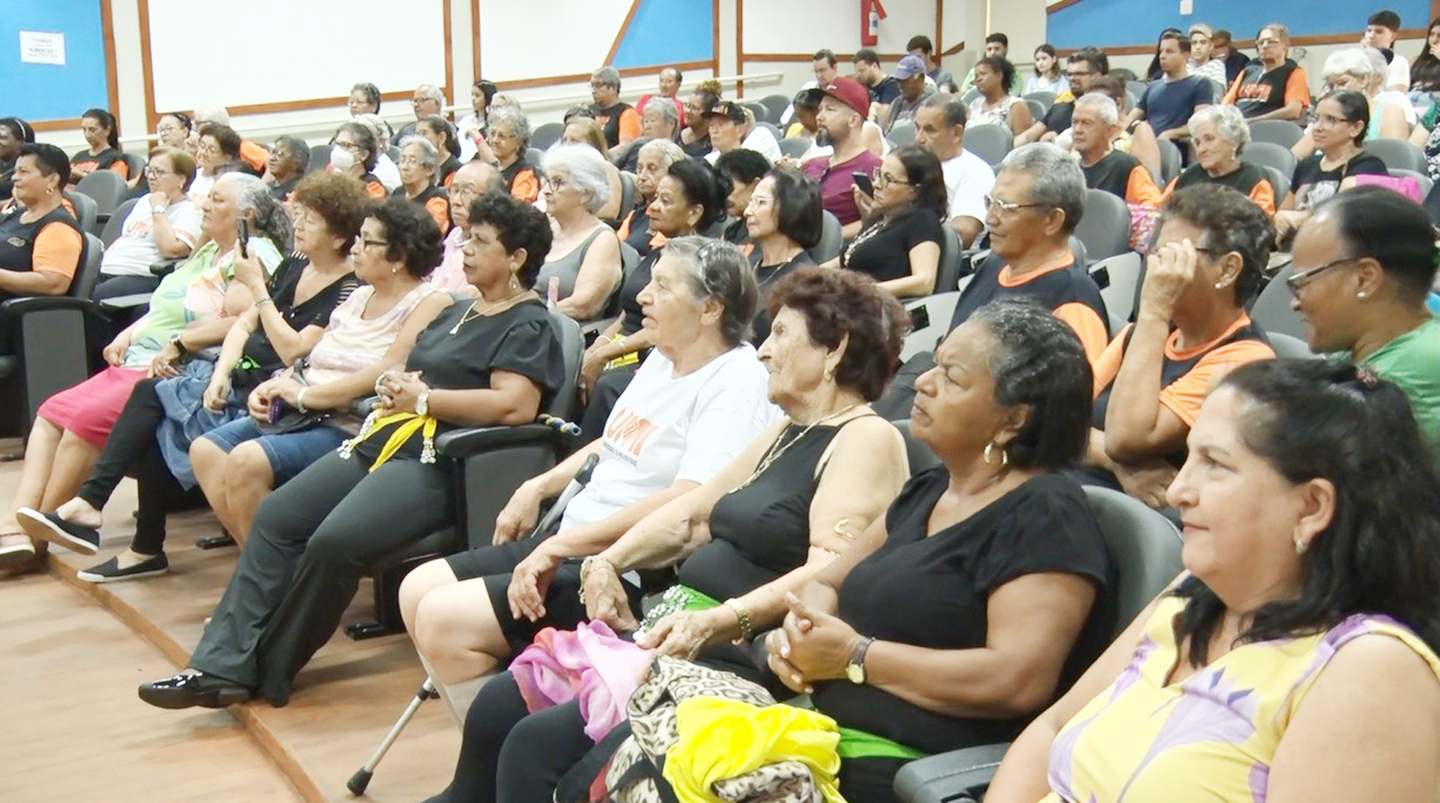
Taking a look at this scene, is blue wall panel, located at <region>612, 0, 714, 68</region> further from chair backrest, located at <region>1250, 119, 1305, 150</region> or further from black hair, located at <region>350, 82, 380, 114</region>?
chair backrest, located at <region>1250, 119, 1305, 150</region>

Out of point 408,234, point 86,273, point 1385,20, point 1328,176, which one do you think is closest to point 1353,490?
point 408,234

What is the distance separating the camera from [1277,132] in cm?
634

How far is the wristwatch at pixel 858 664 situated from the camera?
1.80m

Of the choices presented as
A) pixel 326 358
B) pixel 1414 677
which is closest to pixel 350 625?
pixel 326 358

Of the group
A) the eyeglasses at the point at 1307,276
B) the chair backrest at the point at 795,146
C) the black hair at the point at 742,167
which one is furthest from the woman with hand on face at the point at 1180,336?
the chair backrest at the point at 795,146

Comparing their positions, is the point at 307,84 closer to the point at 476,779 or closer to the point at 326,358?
the point at 326,358

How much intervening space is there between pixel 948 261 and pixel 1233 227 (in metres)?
1.67

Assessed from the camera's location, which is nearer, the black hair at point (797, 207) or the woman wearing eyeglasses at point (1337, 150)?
the black hair at point (797, 207)

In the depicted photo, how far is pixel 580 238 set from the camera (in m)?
4.48

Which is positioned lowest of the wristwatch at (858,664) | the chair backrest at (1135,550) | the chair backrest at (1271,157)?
the wristwatch at (858,664)

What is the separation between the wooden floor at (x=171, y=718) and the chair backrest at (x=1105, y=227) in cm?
231

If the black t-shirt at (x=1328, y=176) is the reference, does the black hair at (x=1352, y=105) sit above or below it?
above

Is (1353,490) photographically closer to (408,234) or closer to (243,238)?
(408,234)

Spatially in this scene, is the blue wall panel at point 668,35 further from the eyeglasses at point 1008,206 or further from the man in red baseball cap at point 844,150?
the eyeglasses at point 1008,206
